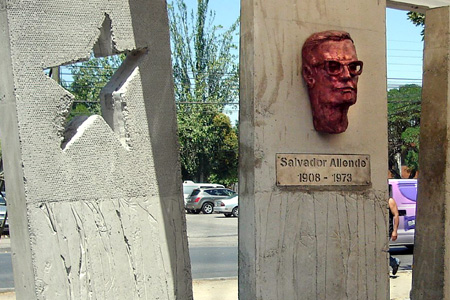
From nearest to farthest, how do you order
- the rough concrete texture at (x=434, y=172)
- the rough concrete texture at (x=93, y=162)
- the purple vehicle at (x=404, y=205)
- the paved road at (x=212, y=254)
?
the rough concrete texture at (x=93, y=162)
the rough concrete texture at (x=434, y=172)
the paved road at (x=212, y=254)
the purple vehicle at (x=404, y=205)

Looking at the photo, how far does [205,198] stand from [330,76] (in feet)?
87.7

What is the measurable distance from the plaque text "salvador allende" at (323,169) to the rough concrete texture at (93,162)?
100cm

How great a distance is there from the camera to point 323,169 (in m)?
5.35

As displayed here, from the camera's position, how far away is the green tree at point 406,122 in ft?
123

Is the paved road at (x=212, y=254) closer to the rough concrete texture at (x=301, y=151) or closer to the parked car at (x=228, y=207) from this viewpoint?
the parked car at (x=228, y=207)

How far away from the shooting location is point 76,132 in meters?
5.24

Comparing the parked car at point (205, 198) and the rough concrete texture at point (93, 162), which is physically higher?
the rough concrete texture at point (93, 162)

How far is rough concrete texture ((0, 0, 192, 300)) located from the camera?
4.95 m

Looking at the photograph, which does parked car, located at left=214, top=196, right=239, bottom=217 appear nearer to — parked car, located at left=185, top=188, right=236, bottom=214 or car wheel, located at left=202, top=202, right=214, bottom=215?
parked car, located at left=185, top=188, right=236, bottom=214

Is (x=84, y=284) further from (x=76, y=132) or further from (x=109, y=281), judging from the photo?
(x=76, y=132)

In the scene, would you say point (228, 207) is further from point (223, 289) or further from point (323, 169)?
point (323, 169)

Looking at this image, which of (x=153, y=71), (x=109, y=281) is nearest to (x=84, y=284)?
(x=109, y=281)

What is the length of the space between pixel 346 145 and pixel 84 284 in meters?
2.21

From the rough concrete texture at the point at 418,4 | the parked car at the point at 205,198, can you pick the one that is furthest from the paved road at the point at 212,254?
the parked car at the point at 205,198
